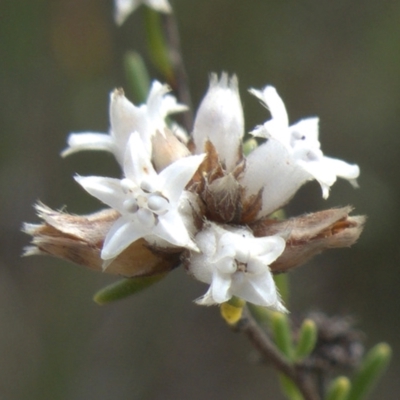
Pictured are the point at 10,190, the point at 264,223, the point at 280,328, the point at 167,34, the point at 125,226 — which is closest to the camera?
the point at 125,226

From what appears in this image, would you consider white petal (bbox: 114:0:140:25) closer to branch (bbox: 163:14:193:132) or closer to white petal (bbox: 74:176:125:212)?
branch (bbox: 163:14:193:132)

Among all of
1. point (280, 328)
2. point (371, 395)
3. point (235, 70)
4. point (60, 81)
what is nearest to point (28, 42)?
point (60, 81)

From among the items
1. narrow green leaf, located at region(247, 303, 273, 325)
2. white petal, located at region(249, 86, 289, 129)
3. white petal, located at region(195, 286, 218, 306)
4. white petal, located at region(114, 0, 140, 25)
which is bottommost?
narrow green leaf, located at region(247, 303, 273, 325)

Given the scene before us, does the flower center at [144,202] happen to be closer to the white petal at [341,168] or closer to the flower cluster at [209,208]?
the flower cluster at [209,208]

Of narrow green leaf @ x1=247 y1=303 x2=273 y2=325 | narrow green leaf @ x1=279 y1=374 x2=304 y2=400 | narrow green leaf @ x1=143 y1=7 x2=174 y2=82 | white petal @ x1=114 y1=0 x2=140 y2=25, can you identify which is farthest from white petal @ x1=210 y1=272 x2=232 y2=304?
white petal @ x1=114 y1=0 x2=140 y2=25

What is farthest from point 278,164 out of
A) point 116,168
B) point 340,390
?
point 116,168

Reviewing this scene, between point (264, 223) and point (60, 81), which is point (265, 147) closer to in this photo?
point (264, 223)
